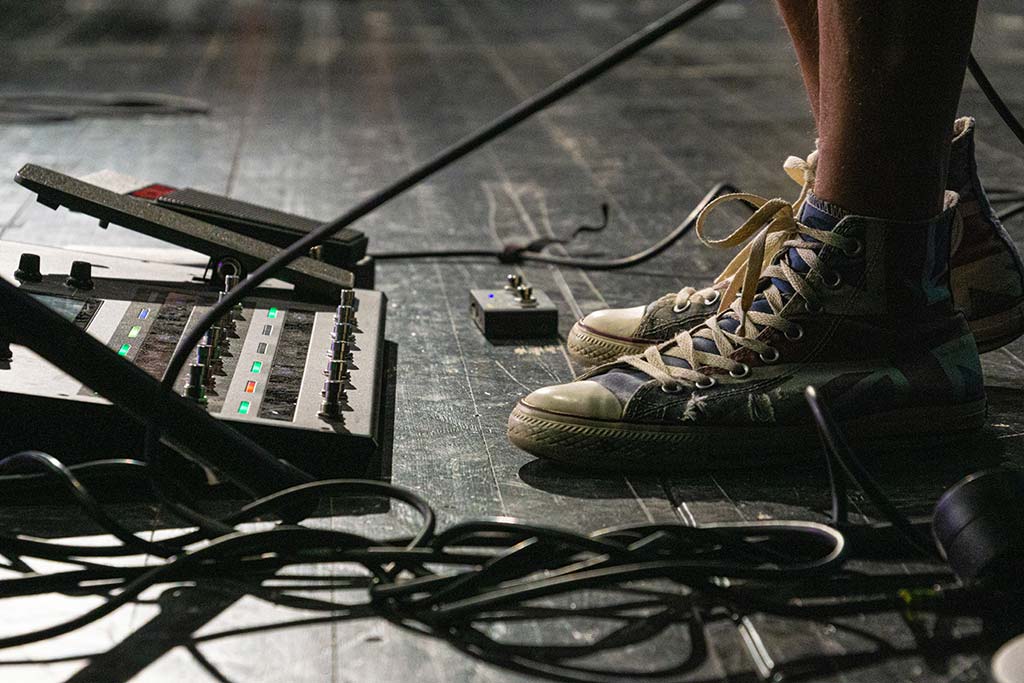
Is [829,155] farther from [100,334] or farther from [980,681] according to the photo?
[100,334]

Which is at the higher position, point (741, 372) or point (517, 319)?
point (741, 372)

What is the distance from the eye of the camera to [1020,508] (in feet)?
2.63

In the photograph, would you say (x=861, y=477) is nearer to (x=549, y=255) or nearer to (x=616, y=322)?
(x=616, y=322)

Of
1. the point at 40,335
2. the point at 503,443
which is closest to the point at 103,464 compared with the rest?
the point at 40,335

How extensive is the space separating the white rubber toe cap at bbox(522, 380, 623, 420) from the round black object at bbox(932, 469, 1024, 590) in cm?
31

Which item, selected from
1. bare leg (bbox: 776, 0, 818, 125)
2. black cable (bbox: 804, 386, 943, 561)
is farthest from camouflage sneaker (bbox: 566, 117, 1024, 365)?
black cable (bbox: 804, 386, 943, 561)

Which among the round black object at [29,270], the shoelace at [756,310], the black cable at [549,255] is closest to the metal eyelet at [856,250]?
the shoelace at [756,310]

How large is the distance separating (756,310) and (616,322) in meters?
0.26

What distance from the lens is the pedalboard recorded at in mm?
979

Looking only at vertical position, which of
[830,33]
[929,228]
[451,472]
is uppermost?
[830,33]

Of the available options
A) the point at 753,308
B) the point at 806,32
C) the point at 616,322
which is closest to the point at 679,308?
the point at 616,322

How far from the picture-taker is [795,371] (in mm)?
1061

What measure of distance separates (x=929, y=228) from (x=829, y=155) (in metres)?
0.11

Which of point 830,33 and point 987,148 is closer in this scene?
point 830,33
